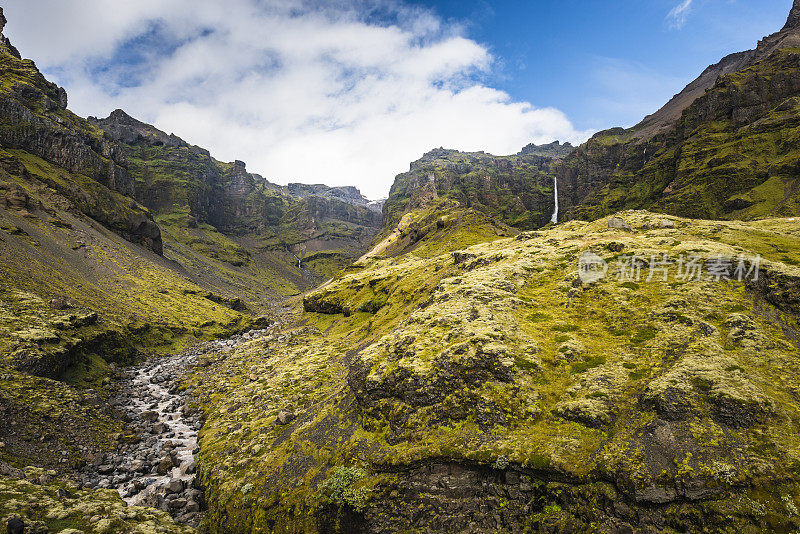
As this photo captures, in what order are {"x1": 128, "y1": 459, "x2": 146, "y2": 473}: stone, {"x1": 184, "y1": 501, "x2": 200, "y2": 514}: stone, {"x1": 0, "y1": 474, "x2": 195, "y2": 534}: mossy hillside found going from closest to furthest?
{"x1": 0, "y1": 474, "x2": 195, "y2": 534}: mossy hillside
{"x1": 184, "y1": 501, "x2": 200, "y2": 514}: stone
{"x1": 128, "y1": 459, "x2": 146, "y2": 473}: stone

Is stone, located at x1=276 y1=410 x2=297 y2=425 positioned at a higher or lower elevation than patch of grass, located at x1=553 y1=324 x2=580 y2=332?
lower

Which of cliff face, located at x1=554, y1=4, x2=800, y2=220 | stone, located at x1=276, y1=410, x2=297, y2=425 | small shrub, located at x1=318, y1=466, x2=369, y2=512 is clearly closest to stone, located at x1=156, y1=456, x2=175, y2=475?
stone, located at x1=276, y1=410, x2=297, y2=425

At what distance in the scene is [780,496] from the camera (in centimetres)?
1221

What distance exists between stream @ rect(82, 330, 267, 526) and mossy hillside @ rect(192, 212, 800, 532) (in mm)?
1970

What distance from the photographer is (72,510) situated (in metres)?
17.3

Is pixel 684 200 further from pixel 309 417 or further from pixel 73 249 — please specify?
pixel 73 249

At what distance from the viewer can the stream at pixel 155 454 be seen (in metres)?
23.6

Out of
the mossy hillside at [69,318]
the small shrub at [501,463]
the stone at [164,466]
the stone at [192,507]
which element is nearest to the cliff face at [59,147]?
the mossy hillside at [69,318]

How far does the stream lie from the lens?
23609 mm

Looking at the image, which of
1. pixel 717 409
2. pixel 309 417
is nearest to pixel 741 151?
pixel 717 409

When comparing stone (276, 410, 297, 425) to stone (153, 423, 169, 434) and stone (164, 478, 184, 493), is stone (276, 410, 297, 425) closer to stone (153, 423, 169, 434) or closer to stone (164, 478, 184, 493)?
stone (164, 478, 184, 493)

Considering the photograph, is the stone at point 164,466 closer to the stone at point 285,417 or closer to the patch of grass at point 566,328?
the stone at point 285,417

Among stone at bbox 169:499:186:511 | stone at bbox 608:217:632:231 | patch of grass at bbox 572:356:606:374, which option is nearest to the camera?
patch of grass at bbox 572:356:606:374

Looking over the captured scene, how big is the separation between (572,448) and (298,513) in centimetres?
1615
